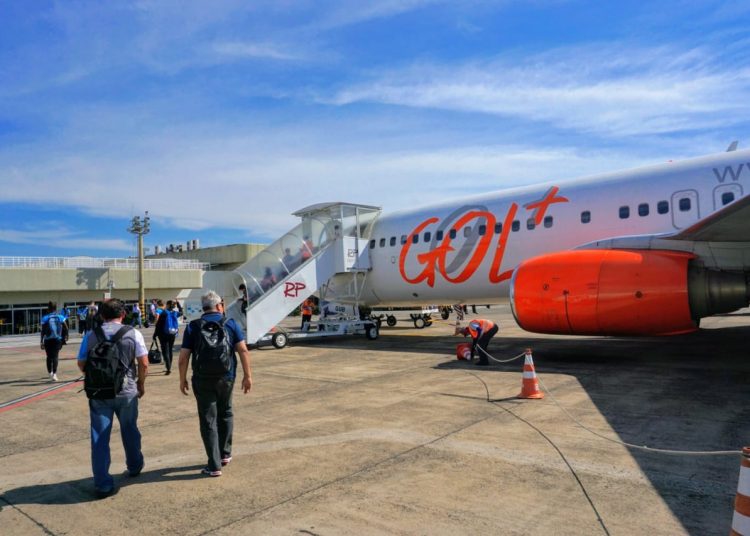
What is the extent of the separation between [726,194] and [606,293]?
3.83m

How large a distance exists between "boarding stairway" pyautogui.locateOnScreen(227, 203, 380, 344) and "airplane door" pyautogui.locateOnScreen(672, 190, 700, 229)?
9.61m

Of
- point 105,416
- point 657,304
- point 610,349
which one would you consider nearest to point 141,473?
point 105,416

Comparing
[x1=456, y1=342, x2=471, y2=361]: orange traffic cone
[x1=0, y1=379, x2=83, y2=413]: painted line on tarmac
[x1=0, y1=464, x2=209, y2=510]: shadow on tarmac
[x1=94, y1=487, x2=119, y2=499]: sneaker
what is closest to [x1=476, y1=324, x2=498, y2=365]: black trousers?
[x1=456, y1=342, x2=471, y2=361]: orange traffic cone

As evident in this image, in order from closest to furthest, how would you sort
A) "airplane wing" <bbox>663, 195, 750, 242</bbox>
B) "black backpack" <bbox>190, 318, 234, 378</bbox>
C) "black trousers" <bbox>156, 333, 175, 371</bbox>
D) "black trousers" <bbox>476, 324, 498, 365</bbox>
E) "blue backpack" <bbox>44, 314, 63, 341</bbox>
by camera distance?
"black backpack" <bbox>190, 318, 234, 378</bbox> → "airplane wing" <bbox>663, 195, 750, 242</bbox> → "black trousers" <bbox>476, 324, 498, 365</bbox> → "blue backpack" <bbox>44, 314, 63, 341</bbox> → "black trousers" <bbox>156, 333, 175, 371</bbox>

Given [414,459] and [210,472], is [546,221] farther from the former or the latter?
[210,472]

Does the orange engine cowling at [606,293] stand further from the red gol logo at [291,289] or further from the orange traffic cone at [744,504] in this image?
the red gol logo at [291,289]

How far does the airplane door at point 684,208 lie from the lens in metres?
11.4

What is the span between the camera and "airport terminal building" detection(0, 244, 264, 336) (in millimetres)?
38125

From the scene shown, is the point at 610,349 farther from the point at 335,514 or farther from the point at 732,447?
the point at 335,514

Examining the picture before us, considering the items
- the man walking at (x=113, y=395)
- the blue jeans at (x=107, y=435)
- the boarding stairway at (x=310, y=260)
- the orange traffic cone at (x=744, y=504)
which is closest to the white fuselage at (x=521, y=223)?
the boarding stairway at (x=310, y=260)

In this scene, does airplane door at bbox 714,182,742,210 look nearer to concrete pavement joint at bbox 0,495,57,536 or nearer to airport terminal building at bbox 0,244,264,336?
concrete pavement joint at bbox 0,495,57,536

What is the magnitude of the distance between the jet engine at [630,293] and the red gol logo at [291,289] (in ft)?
27.0

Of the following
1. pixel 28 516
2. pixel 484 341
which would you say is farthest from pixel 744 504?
pixel 484 341

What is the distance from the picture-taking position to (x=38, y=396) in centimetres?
1012
